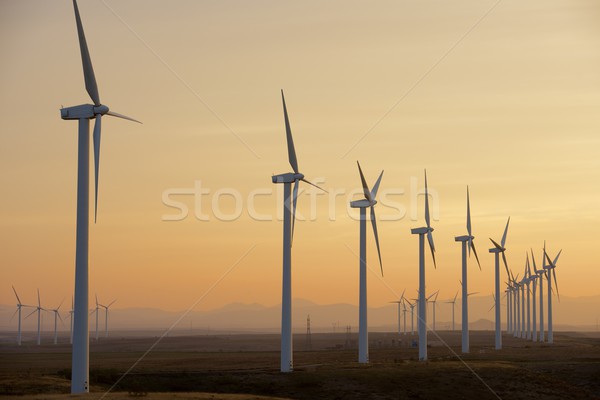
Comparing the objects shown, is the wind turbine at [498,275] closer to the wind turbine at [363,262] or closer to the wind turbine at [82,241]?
the wind turbine at [363,262]

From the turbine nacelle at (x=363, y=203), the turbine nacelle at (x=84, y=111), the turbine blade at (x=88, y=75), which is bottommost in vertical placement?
the turbine nacelle at (x=363, y=203)

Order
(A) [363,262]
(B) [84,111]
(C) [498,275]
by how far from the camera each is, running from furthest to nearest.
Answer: (C) [498,275] → (A) [363,262] → (B) [84,111]

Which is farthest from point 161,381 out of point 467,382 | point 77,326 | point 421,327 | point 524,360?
point 524,360

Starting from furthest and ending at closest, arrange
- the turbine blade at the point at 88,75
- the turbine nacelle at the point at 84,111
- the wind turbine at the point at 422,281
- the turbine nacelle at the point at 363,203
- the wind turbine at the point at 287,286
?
the wind turbine at the point at 422,281
the turbine nacelle at the point at 363,203
the wind turbine at the point at 287,286
the turbine blade at the point at 88,75
the turbine nacelle at the point at 84,111

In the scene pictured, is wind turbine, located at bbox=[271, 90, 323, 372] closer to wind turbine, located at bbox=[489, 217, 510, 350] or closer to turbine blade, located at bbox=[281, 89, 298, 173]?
turbine blade, located at bbox=[281, 89, 298, 173]

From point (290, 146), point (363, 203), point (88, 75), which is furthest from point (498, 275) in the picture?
point (88, 75)

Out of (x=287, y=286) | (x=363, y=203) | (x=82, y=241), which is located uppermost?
(x=363, y=203)

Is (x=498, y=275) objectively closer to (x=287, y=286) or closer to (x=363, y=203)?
(x=363, y=203)

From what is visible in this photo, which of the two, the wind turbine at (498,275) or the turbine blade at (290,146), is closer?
the turbine blade at (290,146)

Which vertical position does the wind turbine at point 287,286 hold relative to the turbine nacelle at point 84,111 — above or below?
below

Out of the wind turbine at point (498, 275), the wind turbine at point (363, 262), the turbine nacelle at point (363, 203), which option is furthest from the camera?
the wind turbine at point (498, 275)

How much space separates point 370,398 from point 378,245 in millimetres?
28282

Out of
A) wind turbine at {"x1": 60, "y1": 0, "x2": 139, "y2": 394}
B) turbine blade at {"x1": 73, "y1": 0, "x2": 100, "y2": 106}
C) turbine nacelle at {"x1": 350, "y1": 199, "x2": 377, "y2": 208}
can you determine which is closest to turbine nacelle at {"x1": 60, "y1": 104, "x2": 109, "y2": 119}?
wind turbine at {"x1": 60, "y1": 0, "x2": 139, "y2": 394}

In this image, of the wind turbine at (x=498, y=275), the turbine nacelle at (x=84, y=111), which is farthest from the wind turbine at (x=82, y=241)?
the wind turbine at (x=498, y=275)
